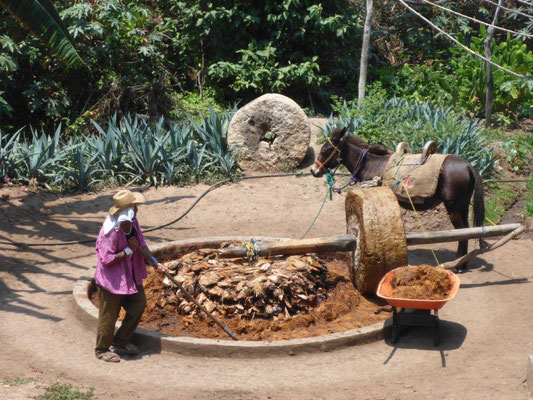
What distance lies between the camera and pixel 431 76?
16781mm

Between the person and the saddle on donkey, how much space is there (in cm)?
339

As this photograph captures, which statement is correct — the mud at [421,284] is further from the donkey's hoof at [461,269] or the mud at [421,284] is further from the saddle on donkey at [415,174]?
the donkey's hoof at [461,269]

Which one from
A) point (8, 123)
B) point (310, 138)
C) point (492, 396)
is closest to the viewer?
point (492, 396)

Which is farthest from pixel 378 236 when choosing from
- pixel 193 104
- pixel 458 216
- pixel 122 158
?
pixel 193 104

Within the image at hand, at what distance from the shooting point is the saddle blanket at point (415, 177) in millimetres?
8859

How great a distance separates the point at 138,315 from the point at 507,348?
11.0ft

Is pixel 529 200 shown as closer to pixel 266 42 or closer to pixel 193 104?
pixel 266 42

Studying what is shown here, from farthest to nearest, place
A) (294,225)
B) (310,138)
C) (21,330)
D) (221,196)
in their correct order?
(310,138) < (221,196) < (294,225) < (21,330)

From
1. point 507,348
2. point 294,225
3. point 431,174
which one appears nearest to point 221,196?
point 294,225

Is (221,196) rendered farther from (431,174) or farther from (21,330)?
(21,330)

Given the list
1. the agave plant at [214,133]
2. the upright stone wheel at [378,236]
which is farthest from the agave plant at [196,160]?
the upright stone wheel at [378,236]

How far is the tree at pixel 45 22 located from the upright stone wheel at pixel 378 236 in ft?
16.4

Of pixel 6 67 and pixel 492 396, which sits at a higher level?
pixel 6 67

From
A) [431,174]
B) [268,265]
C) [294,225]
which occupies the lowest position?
[294,225]
